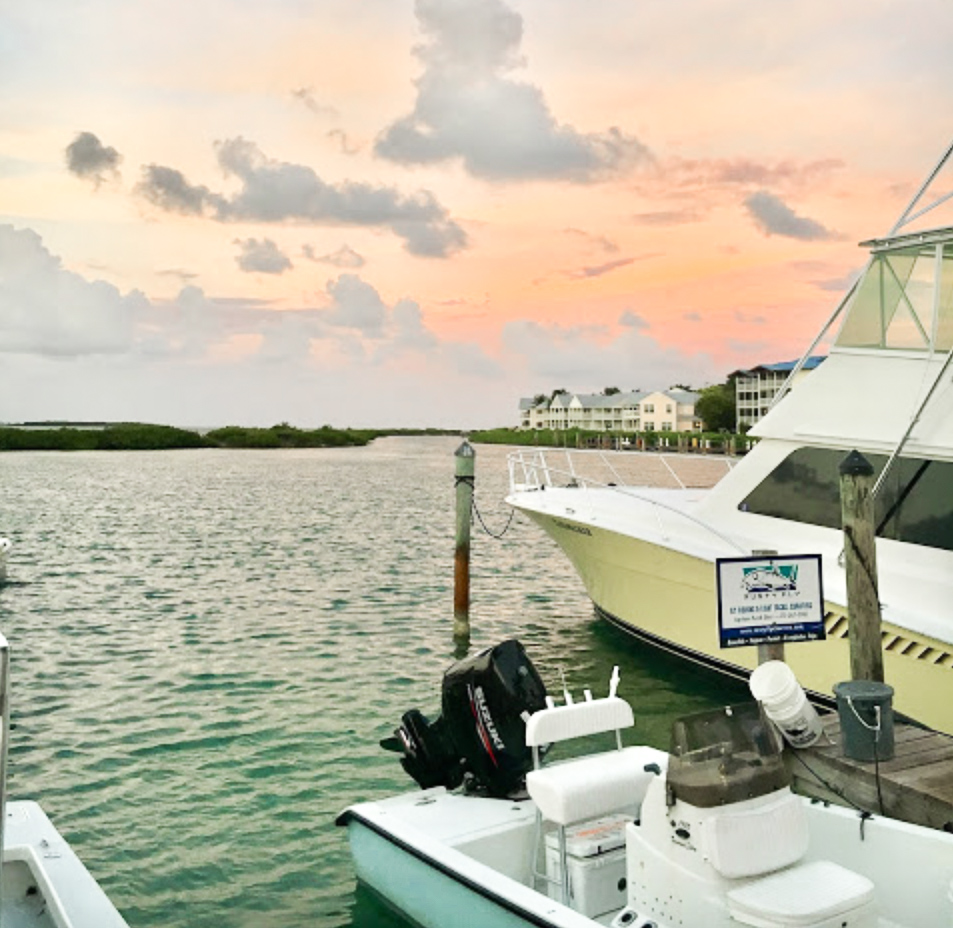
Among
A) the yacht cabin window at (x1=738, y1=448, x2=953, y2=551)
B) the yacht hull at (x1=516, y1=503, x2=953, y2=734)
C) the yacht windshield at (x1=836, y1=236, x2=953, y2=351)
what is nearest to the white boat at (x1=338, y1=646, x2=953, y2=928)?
the yacht hull at (x1=516, y1=503, x2=953, y2=734)

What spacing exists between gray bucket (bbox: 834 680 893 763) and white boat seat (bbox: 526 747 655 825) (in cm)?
154

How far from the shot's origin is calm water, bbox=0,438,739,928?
7.97 m

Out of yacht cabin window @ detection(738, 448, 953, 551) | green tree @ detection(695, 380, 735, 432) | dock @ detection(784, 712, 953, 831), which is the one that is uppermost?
green tree @ detection(695, 380, 735, 432)

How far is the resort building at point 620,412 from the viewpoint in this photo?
527ft

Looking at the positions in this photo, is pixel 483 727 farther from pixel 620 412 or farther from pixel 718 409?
pixel 620 412

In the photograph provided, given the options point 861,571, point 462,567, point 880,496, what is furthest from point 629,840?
point 462,567

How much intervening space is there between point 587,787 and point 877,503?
5.70 metres

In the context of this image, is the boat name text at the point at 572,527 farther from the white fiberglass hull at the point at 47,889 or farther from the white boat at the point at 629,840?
the white fiberglass hull at the point at 47,889

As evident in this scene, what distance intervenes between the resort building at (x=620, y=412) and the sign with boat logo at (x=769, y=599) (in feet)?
488

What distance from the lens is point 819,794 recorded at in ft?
23.6

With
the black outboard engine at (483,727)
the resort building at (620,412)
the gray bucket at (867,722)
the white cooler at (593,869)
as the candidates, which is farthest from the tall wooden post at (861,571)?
the resort building at (620,412)

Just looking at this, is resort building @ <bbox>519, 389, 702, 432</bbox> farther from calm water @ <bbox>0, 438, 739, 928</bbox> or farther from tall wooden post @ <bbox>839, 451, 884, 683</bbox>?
tall wooden post @ <bbox>839, 451, 884, 683</bbox>

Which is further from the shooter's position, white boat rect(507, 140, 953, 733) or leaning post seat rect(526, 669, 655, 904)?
white boat rect(507, 140, 953, 733)

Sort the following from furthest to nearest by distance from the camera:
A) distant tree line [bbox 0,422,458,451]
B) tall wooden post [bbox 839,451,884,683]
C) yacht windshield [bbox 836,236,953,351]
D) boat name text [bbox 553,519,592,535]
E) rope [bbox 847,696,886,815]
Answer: distant tree line [bbox 0,422,458,451], boat name text [bbox 553,519,592,535], yacht windshield [bbox 836,236,953,351], tall wooden post [bbox 839,451,884,683], rope [bbox 847,696,886,815]
